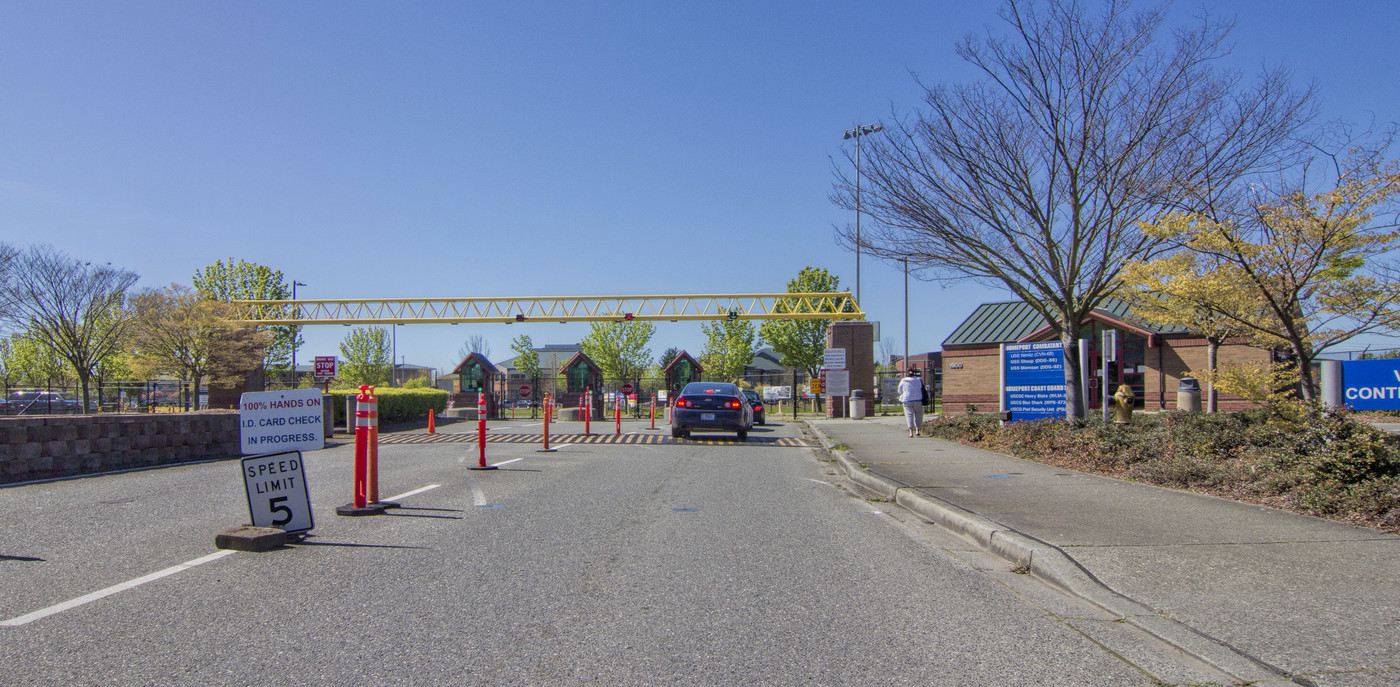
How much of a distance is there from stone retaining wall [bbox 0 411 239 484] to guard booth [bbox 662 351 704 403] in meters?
33.1

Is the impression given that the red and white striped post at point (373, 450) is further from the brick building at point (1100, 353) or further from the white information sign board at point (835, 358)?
the white information sign board at point (835, 358)

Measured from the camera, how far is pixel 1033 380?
53.9ft

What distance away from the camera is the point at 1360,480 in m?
7.30

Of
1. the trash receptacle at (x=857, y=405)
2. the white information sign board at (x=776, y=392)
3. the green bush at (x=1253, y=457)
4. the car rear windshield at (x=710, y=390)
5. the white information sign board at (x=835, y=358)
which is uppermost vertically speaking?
the white information sign board at (x=835, y=358)

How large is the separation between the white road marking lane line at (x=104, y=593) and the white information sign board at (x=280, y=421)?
888 millimetres

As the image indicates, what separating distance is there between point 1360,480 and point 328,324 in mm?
40821

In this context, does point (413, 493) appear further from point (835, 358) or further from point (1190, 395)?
point (835, 358)

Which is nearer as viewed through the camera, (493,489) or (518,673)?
(518,673)

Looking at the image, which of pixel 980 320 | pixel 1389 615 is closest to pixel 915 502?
pixel 1389 615

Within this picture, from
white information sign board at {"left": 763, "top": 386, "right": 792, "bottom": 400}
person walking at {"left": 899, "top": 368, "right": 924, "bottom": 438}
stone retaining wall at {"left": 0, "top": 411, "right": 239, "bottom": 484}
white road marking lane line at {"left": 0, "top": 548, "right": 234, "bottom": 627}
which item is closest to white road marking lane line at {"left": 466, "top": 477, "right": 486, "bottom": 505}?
white road marking lane line at {"left": 0, "top": 548, "right": 234, "bottom": 627}

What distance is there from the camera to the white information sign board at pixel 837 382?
111ft

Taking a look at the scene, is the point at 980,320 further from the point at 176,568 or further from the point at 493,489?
the point at 176,568

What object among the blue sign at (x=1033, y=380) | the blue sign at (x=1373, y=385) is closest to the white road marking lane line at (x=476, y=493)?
the blue sign at (x=1033, y=380)

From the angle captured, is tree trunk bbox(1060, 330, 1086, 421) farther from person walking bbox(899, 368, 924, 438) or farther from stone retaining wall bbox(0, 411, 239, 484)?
stone retaining wall bbox(0, 411, 239, 484)
